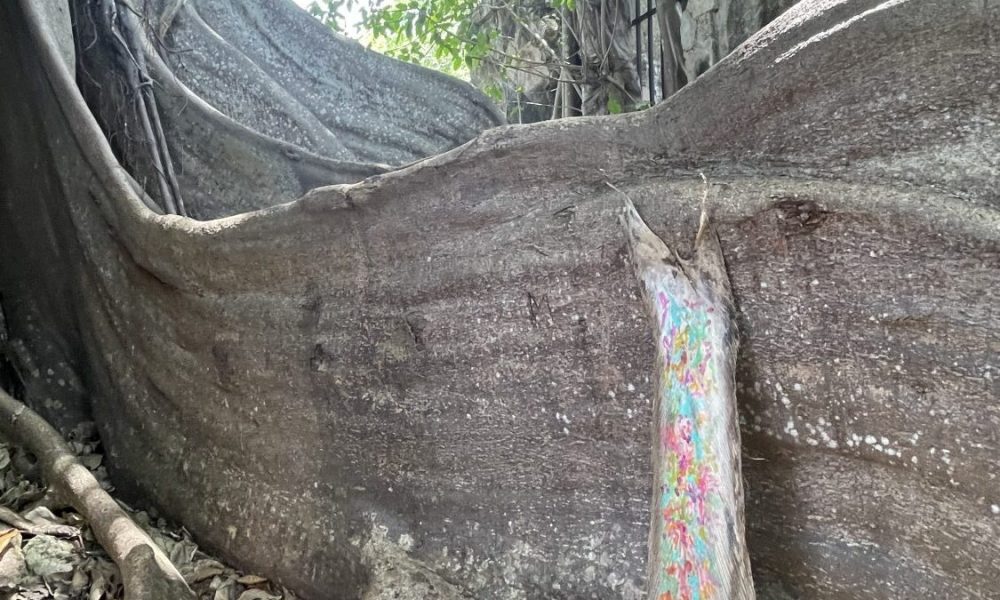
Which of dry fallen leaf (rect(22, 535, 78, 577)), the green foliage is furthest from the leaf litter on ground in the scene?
the green foliage

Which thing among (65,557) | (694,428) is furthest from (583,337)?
(65,557)

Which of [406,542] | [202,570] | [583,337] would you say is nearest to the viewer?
[583,337]

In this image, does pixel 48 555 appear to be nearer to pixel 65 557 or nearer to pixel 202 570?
pixel 65 557

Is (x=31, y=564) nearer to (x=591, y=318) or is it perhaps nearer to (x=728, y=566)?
(x=591, y=318)

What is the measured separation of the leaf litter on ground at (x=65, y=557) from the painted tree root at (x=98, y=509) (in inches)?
1.7

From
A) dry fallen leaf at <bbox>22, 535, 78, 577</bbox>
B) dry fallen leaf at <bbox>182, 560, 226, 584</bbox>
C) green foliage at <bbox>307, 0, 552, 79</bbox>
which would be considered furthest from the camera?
green foliage at <bbox>307, 0, 552, 79</bbox>

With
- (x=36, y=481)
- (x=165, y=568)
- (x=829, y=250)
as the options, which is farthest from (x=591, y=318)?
(x=36, y=481)

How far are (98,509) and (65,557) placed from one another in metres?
0.12

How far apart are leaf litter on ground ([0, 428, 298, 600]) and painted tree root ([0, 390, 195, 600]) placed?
0.14 feet

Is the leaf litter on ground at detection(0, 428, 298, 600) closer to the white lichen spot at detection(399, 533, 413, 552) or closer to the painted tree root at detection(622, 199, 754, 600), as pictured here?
the white lichen spot at detection(399, 533, 413, 552)

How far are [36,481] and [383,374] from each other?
3.62 ft

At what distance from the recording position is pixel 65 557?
1872 millimetres

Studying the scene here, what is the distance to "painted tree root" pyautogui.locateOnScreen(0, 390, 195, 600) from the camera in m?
1.71

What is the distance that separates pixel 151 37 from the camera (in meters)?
3.06
